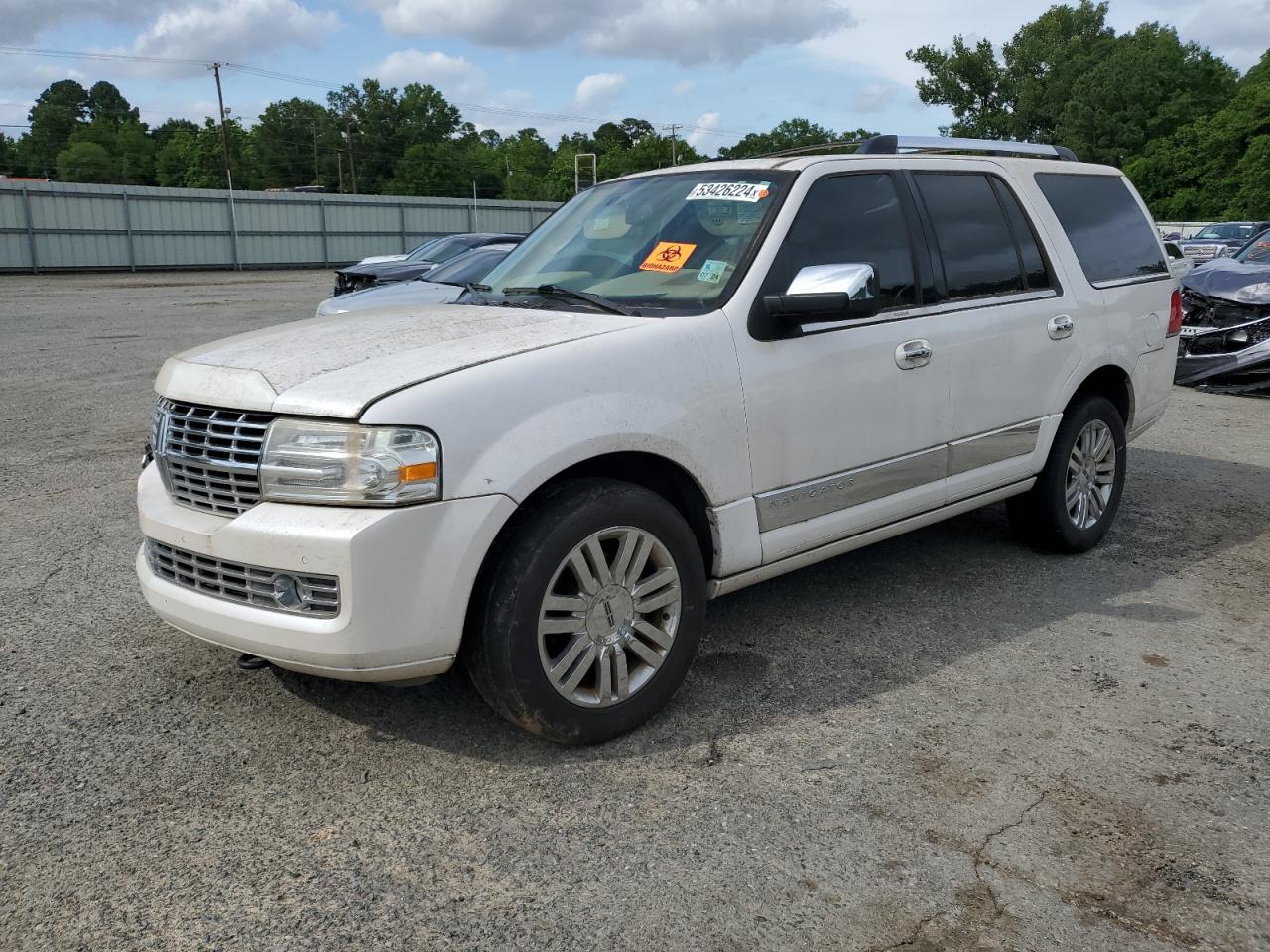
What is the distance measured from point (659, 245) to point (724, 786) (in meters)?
1.99

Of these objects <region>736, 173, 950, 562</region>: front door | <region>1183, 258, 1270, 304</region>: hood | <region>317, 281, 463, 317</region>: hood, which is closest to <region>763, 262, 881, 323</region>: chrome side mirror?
<region>736, 173, 950, 562</region>: front door

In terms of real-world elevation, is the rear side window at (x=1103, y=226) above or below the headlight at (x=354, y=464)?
above

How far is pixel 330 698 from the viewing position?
378cm

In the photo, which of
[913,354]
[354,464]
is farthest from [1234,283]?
[354,464]

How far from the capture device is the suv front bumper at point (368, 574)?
2.95m

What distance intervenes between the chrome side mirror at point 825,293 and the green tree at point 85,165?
106 meters

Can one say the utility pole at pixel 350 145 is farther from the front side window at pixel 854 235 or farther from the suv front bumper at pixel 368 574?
the suv front bumper at pixel 368 574

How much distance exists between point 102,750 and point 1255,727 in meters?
3.68

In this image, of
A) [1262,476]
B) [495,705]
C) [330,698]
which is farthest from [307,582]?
[1262,476]

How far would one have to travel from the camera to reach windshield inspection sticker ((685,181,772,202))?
4.07m

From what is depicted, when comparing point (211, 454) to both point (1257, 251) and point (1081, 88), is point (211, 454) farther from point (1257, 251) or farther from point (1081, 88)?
point (1081, 88)

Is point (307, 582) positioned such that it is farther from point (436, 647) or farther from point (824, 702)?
point (824, 702)

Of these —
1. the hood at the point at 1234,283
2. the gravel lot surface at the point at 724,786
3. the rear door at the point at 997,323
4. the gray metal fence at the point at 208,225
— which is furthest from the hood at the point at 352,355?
the gray metal fence at the point at 208,225

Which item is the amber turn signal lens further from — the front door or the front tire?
the front door
